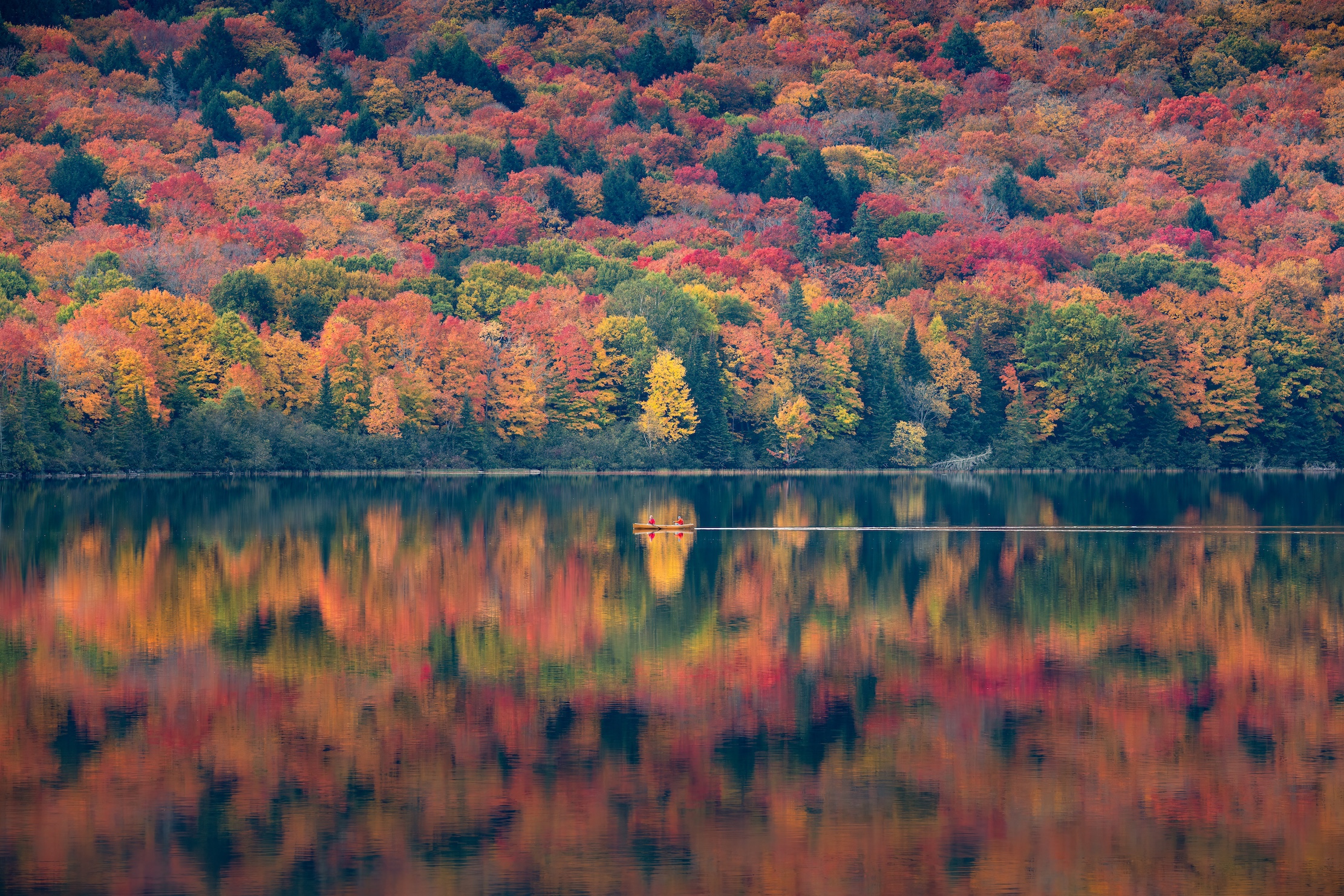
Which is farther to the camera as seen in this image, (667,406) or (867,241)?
(867,241)

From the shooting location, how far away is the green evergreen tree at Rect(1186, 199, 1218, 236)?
474ft

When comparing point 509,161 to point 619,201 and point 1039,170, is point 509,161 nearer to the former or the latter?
point 619,201

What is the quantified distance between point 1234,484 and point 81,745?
7790 cm

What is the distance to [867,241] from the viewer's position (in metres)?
146

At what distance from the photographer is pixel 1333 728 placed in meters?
24.5

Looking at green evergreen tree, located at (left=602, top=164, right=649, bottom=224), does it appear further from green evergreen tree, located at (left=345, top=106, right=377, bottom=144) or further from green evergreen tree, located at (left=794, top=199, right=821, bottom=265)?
green evergreen tree, located at (left=345, top=106, right=377, bottom=144)

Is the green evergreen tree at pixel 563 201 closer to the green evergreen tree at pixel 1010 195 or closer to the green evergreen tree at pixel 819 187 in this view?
the green evergreen tree at pixel 819 187

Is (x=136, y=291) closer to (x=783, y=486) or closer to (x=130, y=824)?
(x=783, y=486)

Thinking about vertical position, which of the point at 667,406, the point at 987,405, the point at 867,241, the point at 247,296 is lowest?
the point at 667,406

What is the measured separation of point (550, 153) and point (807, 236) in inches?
2116

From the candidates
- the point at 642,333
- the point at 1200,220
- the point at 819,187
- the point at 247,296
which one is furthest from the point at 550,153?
the point at 247,296

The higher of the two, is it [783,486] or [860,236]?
[860,236]

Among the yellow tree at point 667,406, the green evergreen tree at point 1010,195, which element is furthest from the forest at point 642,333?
the green evergreen tree at point 1010,195

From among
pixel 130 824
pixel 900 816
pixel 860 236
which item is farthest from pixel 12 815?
pixel 860 236
